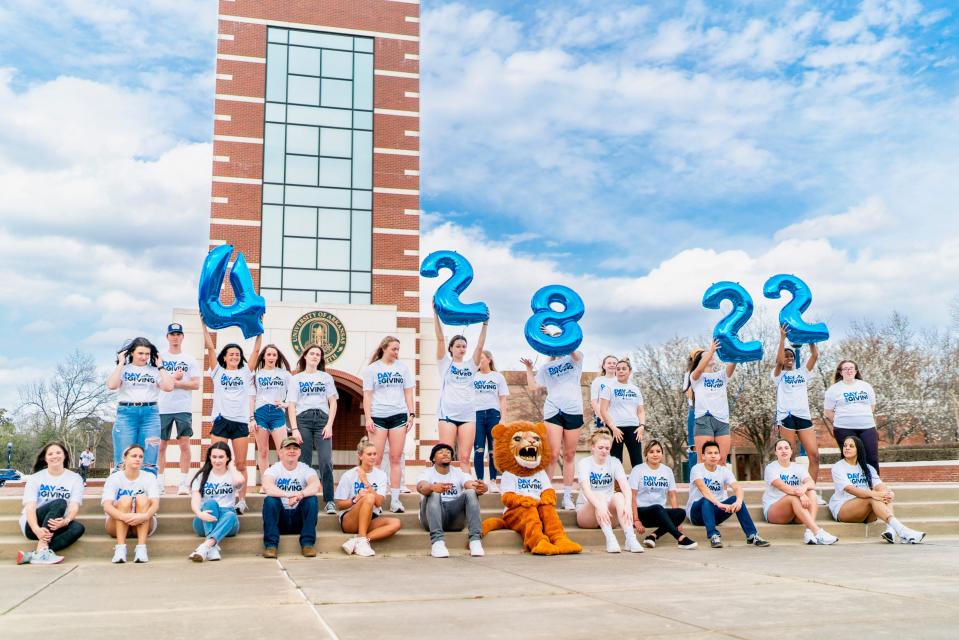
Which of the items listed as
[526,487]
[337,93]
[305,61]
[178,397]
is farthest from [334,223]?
[526,487]

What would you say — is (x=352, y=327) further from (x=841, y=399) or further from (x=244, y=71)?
(x=841, y=399)

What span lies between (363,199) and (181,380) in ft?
51.1

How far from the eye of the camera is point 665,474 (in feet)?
31.4

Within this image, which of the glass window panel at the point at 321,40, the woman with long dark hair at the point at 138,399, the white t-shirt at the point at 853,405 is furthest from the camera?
the glass window panel at the point at 321,40

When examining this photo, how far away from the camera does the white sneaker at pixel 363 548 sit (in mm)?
8445

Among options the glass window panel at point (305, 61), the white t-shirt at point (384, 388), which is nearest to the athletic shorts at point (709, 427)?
the white t-shirt at point (384, 388)

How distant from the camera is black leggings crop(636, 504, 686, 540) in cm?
912

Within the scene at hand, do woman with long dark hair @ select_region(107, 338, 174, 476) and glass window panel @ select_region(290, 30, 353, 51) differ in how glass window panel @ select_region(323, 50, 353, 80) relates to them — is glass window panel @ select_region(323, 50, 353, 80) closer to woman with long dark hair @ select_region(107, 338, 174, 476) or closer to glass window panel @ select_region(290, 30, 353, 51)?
glass window panel @ select_region(290, 30, 353, 51)

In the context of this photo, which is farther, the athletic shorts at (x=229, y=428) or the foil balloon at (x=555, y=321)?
the foil balloon at (x=555, y=321)

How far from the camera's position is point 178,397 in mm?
10266

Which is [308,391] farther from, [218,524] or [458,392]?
[218,524]

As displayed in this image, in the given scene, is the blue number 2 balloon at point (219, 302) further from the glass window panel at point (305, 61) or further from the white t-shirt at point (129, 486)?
the glass window panel at point (305, 61)

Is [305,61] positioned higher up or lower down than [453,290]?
higher up

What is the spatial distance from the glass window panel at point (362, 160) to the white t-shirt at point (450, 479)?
670 inches
